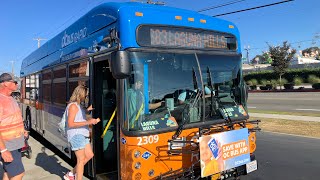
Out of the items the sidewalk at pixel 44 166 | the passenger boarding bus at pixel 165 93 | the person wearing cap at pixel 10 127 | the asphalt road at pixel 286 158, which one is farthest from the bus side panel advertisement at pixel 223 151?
the sidewalk at pixel 44 166

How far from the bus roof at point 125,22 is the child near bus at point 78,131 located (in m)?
1.01

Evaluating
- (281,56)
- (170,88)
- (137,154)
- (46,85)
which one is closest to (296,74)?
(281,56)

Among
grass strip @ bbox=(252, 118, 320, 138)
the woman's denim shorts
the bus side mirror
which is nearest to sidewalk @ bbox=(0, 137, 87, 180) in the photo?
the woman's denim shorts

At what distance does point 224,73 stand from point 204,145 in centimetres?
146

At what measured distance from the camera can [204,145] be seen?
4.42 metres

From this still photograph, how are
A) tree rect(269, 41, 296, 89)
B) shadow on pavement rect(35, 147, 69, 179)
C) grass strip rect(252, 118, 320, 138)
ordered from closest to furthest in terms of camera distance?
shadow on pavement rect(35, 147, 69, 179), grass strip rect(252, 118, 320, 138), tree rect(269, 41, 296, 89)

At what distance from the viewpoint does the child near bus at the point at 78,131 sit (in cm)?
494

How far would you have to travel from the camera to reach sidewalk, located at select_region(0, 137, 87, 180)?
6.64 m

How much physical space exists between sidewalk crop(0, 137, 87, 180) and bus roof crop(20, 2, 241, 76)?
2.38m

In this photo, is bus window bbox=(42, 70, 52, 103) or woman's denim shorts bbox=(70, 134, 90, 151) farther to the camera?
bus window bbox=(42, 70, 52, 103)

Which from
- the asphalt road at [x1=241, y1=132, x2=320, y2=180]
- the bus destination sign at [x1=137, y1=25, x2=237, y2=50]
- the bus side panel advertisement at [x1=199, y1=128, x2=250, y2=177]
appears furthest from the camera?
the asphalt road at [x1=241, y1=132, x2=320, y2=180]

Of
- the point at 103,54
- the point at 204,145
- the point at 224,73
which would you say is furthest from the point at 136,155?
the point at 224,73

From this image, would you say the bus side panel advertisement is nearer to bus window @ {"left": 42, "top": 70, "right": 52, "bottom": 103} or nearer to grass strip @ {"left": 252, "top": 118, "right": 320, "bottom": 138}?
bus window @ {"left": 42, "top": 70, "right": 52, "bottom": 103}

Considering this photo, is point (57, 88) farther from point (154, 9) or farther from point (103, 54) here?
point (154, 9)
